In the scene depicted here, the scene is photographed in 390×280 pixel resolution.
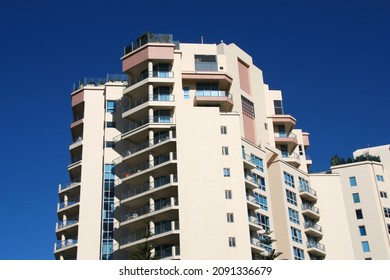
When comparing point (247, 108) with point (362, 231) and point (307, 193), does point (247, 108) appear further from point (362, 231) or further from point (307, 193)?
point (362, 231)

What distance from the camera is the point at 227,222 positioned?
68.9m

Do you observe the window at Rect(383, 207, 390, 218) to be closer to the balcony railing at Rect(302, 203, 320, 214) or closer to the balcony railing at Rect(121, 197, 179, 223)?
the balcony railing at Rect(302, 203, 320, 214)

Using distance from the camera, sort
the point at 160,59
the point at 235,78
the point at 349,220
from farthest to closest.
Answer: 1. the point at 349,220
2. the point at 235,78
3. the point at 160,59

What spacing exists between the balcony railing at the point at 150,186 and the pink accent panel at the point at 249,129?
15.4 m

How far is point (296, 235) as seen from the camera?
82.3 m

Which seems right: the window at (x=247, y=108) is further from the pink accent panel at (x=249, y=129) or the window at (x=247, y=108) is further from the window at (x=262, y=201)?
the window at (x=262, y=201)

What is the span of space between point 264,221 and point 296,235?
7492 mm

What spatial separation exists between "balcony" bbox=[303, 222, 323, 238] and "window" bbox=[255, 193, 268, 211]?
9075mm

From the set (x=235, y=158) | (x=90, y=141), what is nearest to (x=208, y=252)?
(x=235, y=158)

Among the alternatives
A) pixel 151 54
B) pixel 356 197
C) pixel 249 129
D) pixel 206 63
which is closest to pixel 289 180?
pixel 249 129

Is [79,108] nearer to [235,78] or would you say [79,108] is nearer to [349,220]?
[235,78]

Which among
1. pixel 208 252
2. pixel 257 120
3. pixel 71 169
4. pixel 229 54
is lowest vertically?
pixel 208 252

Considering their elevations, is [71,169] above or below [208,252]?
above

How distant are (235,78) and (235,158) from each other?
16017mm
